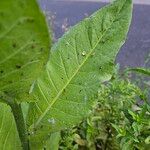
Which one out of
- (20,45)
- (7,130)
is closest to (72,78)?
(7,130)

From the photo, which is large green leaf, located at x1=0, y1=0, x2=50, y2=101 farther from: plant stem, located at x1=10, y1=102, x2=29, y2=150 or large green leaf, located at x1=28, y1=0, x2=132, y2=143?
large green leaf, located at x1=28, y1=0, x2=132, y2=143

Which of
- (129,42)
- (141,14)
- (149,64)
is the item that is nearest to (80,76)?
(149,64)

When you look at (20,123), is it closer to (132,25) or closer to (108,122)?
(108,122)

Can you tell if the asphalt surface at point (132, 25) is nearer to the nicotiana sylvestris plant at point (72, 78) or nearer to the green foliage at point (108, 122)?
the green foliage at point (108, 122)

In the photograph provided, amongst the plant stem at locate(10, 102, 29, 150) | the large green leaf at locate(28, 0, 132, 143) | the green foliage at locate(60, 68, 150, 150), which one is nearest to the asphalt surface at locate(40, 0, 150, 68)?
the green foliage at locate(60, 68, 150, 150)

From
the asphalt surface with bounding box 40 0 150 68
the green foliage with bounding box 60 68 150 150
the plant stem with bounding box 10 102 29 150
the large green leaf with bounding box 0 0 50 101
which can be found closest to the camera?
the large green leaf with bounding box 0 0 50 101

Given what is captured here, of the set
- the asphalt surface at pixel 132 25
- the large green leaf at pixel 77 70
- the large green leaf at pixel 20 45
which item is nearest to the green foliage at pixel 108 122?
the large green leaf at pixel 77 70
